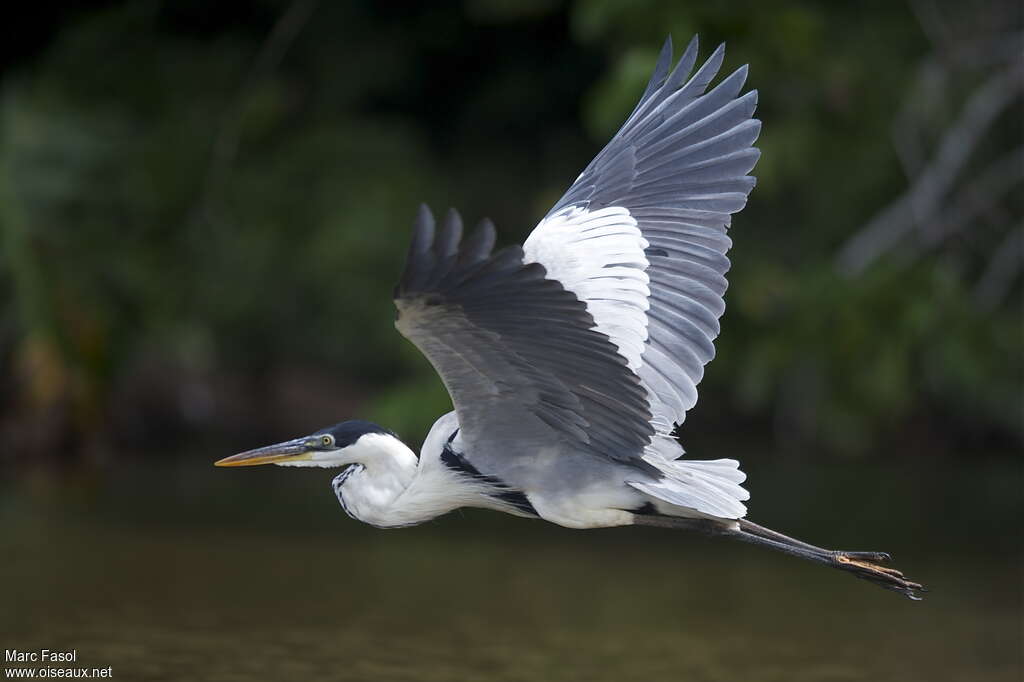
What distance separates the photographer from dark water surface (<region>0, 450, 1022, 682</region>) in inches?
183

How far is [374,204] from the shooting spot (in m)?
10.6

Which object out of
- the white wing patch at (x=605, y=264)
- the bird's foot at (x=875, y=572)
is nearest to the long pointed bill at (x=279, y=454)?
the white wing patch at (x=605, y=264)

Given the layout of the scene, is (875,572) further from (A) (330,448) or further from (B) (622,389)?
(A) (330,448)

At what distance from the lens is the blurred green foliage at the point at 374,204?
28.0ft

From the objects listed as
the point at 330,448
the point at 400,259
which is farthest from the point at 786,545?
the point at 400,259

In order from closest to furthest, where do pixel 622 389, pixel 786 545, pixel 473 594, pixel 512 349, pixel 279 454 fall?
pixel 512 349
pixel 622 389
pixel 279 454
pixel 786 545
pixel 473 594

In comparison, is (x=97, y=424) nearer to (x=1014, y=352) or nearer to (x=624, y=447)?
(x=1014, y=352)

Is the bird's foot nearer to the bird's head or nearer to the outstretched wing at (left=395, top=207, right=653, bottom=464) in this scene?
the outstretched wing at (left=395, top=207, right=653, bottom=464)

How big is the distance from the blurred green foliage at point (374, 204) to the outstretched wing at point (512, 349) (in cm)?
469

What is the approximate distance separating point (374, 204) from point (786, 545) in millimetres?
6857

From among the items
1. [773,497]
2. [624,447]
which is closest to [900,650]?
[624,447]

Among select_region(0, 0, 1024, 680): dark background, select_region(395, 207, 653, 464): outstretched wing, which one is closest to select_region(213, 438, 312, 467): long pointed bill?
select_region(395, 207, 653, 464): outstretched wing

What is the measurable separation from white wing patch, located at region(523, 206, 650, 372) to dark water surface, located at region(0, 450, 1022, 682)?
46.6 inches

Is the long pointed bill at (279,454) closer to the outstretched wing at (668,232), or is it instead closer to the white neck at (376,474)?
the white neck at (376,474)
